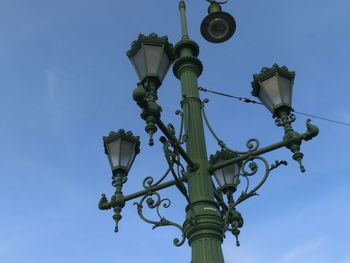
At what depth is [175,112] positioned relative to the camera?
5363 mm

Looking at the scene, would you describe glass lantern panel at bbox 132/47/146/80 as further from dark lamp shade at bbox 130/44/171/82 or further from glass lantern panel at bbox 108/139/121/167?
glass lantern panel at bbox 108/139/121/167

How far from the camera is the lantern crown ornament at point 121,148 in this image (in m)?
5.46

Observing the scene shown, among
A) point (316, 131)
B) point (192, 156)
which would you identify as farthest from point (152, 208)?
point (316, 131)

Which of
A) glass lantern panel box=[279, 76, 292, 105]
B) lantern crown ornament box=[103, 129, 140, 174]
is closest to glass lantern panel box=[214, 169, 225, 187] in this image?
lantern crown ornament box=[103, 129, 140, 174]

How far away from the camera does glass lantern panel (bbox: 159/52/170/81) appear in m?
4.67

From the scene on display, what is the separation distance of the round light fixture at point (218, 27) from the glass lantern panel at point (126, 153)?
1927mm

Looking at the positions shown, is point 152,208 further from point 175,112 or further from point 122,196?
point 175,112

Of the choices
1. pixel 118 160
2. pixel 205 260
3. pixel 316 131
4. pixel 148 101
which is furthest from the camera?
pixel 118 160

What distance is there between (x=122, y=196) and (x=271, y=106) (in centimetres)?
213

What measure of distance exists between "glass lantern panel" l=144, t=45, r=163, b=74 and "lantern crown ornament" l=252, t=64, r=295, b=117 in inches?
52.5

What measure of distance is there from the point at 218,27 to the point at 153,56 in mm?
1673

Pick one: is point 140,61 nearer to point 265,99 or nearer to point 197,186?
point 197,186

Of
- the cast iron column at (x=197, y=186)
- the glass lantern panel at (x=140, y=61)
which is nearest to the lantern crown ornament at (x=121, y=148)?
the cast iron column at (x=197, y=186)

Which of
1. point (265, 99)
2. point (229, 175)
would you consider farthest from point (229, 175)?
point (265, 99)
